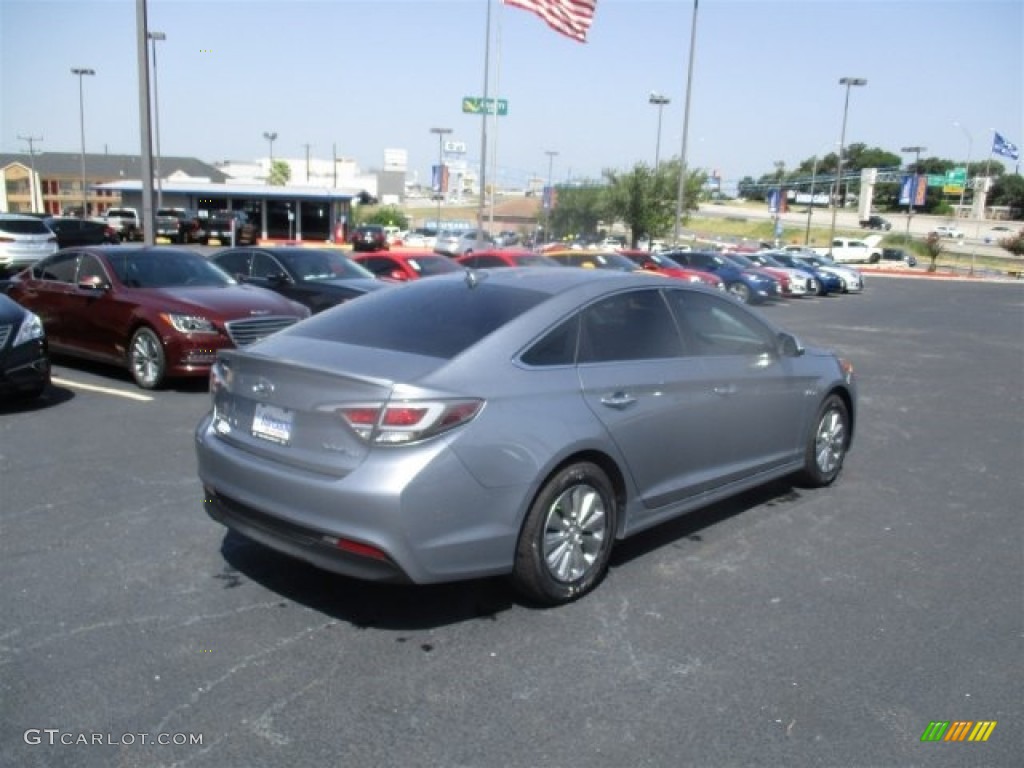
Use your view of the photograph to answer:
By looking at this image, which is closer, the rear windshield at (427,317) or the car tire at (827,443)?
the rear windshield at (427,317)

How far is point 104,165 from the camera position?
354 ft

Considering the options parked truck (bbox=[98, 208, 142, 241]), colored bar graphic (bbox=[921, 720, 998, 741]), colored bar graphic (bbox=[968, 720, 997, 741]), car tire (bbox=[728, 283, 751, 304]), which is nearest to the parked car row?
colored bar graphic (bbox=[921, 720, 998, 741])

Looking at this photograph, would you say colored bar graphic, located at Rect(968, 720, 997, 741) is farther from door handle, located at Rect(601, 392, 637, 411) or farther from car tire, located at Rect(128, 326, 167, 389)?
car tire, located at Rect(128, 326, 167, 389)

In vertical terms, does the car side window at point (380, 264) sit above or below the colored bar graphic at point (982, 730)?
above

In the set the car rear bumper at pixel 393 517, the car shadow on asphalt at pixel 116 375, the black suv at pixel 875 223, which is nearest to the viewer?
the car rear bumper at pixel 393 517

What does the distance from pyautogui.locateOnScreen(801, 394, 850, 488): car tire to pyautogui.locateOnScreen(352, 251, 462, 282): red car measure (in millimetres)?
10282

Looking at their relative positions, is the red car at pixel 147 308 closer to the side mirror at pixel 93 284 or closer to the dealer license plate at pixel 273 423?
the side mirror at pixel 93 284

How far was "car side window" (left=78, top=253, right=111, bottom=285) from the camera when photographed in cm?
953

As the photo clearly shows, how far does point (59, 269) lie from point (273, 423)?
24.9 feet

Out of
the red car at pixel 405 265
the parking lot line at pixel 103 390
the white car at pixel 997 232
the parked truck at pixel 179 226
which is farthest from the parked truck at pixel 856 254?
the parking lot line at pixel 103 390

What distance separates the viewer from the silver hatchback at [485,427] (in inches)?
141

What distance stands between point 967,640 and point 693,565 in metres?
1.34

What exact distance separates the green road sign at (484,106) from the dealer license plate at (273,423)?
28.7 metres

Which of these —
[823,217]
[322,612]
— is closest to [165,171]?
[823,217]
